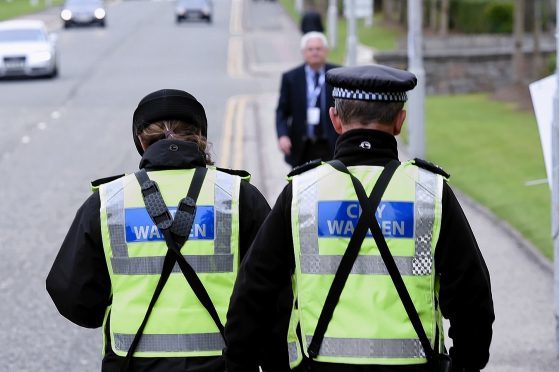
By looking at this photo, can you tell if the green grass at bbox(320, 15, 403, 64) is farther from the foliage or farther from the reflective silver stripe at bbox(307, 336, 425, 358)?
the reflective silver stripe at bbox(307, 336, 425, 358)

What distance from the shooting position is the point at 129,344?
184 inches

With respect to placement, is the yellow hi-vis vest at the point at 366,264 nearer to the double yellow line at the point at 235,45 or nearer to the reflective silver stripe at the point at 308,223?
the reflective silver stripe at the point at 308,223

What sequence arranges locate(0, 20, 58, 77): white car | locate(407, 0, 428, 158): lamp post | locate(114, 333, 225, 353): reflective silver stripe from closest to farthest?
locate(114, 333, 225, 353): reflective silver stripe → locate(407, 0, 428, 158): lamp post → locate(0, 20, 58, 77): white car

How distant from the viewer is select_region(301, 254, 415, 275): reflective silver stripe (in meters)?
4.25

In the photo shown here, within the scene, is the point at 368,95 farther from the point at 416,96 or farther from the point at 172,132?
the point at 416,96

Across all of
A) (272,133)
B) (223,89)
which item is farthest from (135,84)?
(272,133)

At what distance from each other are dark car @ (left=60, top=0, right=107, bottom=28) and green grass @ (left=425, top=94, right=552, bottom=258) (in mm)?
32954

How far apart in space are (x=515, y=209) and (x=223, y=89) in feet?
54.8

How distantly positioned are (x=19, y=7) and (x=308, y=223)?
247 feet

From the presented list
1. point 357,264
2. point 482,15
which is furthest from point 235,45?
point 357,264

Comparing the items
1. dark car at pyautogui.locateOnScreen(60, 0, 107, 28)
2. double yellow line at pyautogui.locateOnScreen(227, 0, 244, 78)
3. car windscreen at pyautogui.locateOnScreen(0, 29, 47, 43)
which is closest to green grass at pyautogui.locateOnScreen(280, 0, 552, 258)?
double yellow line at pyautogui.locateOnScreen(227, 0, 244, 78)

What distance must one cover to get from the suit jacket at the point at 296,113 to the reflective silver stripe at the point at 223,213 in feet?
22.3

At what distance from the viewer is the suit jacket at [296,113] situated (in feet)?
38.2

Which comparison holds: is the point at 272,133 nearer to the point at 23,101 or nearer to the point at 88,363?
the point at 23,101
